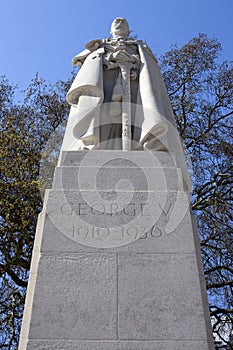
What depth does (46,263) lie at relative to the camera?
419 cm

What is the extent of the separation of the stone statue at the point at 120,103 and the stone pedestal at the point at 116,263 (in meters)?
0.54

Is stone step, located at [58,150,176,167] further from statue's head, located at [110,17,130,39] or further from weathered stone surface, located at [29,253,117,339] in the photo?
statue's head, located at [110,17,130,39]

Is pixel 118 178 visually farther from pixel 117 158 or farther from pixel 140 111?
pixel 140 111

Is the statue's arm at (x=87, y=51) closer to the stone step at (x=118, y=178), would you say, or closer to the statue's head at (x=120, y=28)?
the statue's head at (x=120, y=28)

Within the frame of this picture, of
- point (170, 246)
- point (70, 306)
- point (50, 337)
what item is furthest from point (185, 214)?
point (50, 337)

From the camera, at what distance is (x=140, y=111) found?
585 cm

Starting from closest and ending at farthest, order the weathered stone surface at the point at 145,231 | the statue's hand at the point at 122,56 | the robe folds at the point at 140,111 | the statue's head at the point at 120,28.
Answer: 1. the weathered stone surface at the point at 145,231
2. the robe folds at the point at 140,111
3. the statue's hand at the point at 122,56
4. the statue's head at the point at 120,28

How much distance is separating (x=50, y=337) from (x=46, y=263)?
741 mm

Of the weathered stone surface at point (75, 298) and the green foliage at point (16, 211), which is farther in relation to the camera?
the green foliage at point (16, 211)

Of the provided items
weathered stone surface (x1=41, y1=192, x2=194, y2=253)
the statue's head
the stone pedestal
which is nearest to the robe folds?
the stone pedestal

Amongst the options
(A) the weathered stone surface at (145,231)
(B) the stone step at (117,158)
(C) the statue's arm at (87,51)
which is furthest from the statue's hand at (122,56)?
(A) the weathered stone surface at (145,231)

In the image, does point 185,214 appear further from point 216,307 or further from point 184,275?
point 216,307

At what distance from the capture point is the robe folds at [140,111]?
5512 mm

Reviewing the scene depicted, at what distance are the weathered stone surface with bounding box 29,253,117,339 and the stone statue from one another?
1.89 metres
